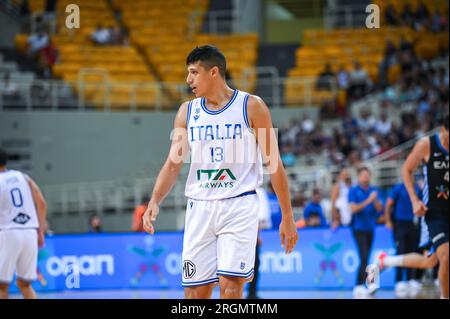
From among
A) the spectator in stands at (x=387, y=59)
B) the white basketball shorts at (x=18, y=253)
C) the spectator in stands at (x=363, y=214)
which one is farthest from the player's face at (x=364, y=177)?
the spectator in stands at (x=387, y=59)

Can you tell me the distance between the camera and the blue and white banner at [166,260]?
16.1 meters

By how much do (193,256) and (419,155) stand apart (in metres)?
4.37

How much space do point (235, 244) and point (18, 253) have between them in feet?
15.2

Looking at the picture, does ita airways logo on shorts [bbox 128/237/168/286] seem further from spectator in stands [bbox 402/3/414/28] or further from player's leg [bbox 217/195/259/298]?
spectator in stands [bbox 402/3/414/28]

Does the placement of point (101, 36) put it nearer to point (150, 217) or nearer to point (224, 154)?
point (150, 217)

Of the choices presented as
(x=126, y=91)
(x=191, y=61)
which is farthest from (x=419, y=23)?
(x=191, y=61)

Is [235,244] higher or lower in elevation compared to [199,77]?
lower

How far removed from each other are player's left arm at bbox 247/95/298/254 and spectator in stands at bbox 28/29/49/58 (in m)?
18.7

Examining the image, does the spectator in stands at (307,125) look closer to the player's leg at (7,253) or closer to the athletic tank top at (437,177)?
the athletic tank top at (437,177)

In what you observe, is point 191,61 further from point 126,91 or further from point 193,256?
point 126,91

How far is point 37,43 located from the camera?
2495 cm

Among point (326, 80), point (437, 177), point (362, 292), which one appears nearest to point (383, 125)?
point (326, 80)

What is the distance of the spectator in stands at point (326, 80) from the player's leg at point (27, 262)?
14.8 m

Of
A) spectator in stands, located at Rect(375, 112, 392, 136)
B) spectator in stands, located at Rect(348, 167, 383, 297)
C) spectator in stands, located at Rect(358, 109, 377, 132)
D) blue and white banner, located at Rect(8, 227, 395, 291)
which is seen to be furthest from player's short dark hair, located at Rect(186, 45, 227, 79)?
spectator in stands, located at Rect(358, 109, 377, 132)
